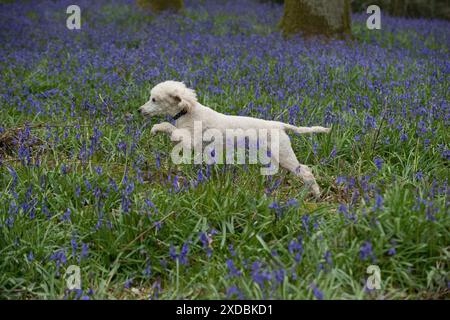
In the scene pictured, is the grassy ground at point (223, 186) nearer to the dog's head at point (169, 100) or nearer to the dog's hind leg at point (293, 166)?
the dog's hind leg at point (293, 166)

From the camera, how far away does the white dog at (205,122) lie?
5.32 meters

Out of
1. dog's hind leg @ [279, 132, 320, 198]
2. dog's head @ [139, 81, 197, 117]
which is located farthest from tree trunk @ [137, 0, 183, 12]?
dog's hind leg @ [279, 132, 320, 198]

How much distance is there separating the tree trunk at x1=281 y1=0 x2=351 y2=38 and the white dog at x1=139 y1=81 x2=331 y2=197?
296 inches

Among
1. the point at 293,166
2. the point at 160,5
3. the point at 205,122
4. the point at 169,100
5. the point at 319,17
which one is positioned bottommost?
the point at 293,166

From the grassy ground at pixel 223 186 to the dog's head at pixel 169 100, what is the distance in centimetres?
50

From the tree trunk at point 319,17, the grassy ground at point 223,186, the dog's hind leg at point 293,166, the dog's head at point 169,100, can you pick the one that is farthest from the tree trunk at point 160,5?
the dog's hind leg at point 293,166

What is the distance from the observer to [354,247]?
4254mm

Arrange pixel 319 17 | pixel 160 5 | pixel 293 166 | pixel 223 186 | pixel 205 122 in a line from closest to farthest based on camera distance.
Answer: pixel 223 186 < pixel 293 166 < pixel 205 122 < pixel 319 17 < pixel 160 5

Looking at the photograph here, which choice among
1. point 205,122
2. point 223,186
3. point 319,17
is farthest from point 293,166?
point 319,17

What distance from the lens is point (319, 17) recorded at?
12469 millimetres

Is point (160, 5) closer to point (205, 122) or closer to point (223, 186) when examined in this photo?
point (205, 122)

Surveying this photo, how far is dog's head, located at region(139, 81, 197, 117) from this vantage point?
18.0 ft

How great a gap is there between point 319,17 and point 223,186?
325 inches

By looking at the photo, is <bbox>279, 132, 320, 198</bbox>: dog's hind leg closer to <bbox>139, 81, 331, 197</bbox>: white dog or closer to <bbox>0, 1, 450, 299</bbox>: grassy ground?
<bbox>139, 81, 331, 197</bbox>: white dog
